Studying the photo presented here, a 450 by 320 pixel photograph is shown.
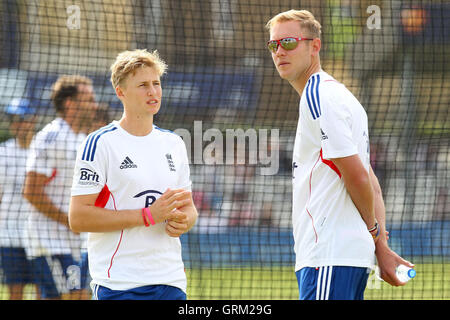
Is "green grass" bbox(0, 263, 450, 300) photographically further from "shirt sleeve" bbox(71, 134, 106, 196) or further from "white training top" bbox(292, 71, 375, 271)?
"white training top" bbox(292, 71, 375, 271)

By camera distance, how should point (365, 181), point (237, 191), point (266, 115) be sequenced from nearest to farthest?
point (365, 181) → point (237, 191) → point (266, 115)

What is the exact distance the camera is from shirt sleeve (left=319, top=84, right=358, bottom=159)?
3.61 m

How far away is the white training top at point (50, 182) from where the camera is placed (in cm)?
650

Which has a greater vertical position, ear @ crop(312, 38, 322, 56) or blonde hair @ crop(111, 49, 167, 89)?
ear @ crop(312, 38, 322, 56)

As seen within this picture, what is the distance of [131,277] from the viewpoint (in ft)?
12.9

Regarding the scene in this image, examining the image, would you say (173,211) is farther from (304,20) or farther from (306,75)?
(304,20)

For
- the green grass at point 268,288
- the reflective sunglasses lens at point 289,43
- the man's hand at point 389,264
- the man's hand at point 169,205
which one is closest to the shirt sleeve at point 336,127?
the reflective sunglasses lens at point 289,43

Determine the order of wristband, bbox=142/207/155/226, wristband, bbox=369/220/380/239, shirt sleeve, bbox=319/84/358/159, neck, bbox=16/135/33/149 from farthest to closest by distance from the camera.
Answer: neck, bbox=16/135/33/149, wristband, bbox=142/207/155/226, wristband, bbox=369/220/380/239, shirt sleeve, bbox=319/84/358/159

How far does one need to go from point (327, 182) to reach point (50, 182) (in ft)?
11.7

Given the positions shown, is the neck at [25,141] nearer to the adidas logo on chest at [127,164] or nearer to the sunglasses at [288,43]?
the adidas logo on chest at [127,164]

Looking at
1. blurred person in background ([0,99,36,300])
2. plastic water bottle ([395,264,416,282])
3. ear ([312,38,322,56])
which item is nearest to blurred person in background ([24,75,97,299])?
blurred person in background ([0,99,36,300])
